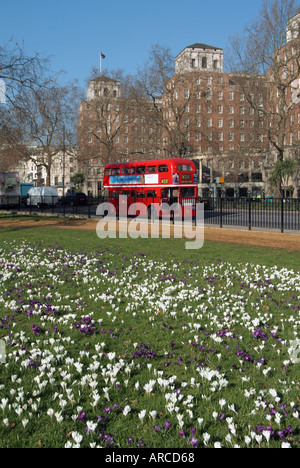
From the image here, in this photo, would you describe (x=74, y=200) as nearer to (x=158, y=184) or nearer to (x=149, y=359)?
(x=158, y=184)

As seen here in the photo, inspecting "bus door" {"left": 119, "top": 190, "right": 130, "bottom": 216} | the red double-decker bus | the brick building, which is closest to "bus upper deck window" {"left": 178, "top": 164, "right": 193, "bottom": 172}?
the red double-decker bus

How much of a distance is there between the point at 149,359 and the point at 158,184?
23662mm

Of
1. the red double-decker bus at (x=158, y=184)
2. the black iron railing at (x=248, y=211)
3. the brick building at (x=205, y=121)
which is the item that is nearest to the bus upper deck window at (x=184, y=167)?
the red double-decker bus at (x=158, y=184)

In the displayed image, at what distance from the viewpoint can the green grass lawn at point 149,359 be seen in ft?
10.2

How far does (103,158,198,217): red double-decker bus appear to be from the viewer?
26500mm

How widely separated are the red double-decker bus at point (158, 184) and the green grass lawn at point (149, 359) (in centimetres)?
1700

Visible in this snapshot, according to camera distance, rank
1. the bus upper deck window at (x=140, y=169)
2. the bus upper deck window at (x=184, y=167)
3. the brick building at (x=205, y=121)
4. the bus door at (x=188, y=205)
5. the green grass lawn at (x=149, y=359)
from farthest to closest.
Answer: the brick building at (x=205, y=121) < the bus upper deck window at (x=140, y=169) < the bus upper deck window at (x=184, y=167) < the bus door at (x=188, y=205) < the green grass lawn at (x=149, y=359)

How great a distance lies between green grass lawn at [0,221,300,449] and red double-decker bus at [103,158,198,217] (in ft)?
55.8

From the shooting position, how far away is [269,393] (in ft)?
11.7

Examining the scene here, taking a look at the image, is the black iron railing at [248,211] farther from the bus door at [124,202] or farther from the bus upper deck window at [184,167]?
the bus upper deck window at [184,167]

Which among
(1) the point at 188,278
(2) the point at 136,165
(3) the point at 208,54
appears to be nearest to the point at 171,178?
(2) the point at 136,165

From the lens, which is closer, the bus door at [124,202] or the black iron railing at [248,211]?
the black iron railing at [248,211]

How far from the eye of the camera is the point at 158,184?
27578mm

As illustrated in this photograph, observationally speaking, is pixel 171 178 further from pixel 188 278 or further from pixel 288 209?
pixel 188 278
